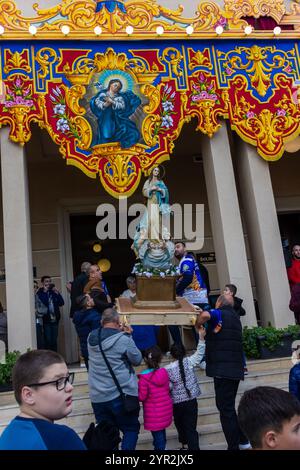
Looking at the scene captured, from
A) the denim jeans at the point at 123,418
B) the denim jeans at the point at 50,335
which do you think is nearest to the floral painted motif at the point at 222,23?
the denim jeans at the point at 50,335

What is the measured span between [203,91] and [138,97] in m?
1.38

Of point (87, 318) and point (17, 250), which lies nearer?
point (87, 318)

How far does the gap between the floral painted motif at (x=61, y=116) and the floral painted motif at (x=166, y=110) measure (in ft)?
5.64

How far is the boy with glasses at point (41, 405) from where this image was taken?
5.65ft

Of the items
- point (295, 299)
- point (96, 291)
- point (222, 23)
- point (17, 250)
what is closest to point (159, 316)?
point (96, 291)

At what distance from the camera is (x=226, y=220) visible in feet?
27.7

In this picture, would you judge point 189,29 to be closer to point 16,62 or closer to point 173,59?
point 173,59

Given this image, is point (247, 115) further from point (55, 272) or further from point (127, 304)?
point (55, 272)

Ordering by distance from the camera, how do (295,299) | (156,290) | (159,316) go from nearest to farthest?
(159,316) < (156,290) < (295,299)

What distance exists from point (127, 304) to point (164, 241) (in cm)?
120

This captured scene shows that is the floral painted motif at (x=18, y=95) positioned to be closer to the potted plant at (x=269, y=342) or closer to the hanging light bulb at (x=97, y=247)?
the hanging light bulb at (x=97, y=247)

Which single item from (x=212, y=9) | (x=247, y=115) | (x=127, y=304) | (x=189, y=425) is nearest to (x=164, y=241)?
(x=127, y=304)

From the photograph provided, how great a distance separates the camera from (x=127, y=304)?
20.4 feet
